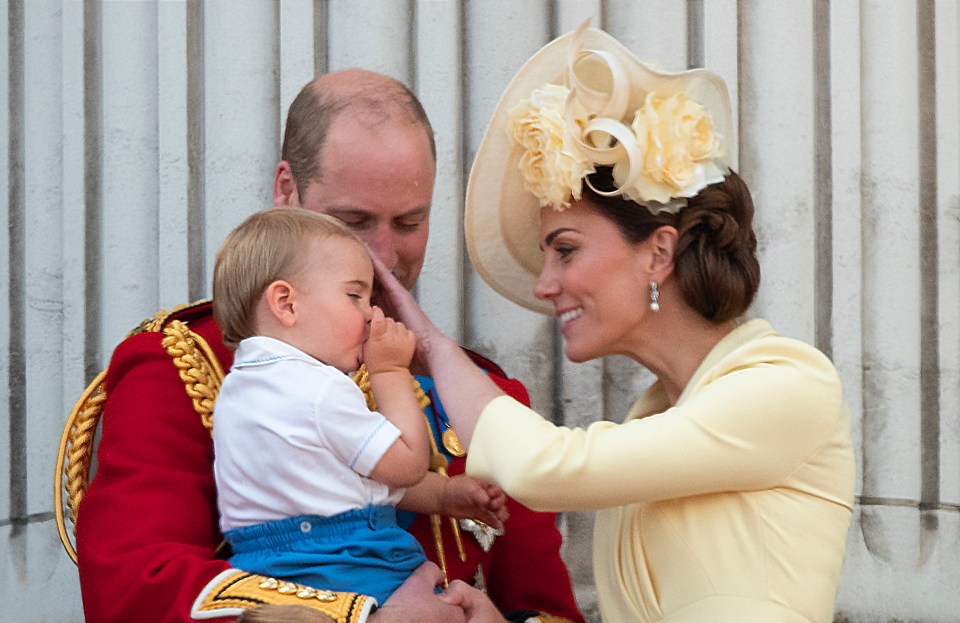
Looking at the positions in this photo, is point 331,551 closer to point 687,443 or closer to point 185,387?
point 185,387

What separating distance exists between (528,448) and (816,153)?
5.36 ft

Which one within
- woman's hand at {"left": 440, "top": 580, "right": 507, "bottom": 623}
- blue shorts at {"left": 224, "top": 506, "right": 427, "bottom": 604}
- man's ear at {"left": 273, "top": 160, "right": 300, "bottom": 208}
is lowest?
woman's hand at {"left": 440, "top": 580, "right": 507, "bottom": 623}

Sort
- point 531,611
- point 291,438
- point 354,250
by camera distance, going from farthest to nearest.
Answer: point 531,611
point 354,250
point 291,438

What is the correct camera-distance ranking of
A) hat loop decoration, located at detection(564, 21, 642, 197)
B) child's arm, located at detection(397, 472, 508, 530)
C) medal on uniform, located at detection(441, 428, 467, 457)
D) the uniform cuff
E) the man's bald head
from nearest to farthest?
1. the uniform cuff
2. hat loop decoration, located at detection(564, 21, 642, 197)
3. child's arm, located at detection(397, 472, 508, 530)
4. medal on uniform, located at detection(441, 428, 467, 457)
5. the man's bald head

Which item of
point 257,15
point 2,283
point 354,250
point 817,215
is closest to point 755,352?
point 354,250

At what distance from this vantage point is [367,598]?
8.19 feet

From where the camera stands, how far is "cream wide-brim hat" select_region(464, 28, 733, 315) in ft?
9.00

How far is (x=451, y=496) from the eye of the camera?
2795 mm

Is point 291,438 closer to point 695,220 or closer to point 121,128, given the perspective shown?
point 695,220

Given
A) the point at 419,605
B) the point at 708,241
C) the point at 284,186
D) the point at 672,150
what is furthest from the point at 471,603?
the point at 284,186

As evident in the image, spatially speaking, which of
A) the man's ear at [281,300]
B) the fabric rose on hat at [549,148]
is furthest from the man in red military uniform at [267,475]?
the fabric rose on hat at [549,148]

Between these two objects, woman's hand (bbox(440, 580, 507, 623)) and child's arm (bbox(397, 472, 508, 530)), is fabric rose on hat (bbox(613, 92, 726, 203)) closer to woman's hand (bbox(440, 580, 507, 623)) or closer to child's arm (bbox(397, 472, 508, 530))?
child's arm (bbox(397, 472, 508, 530))

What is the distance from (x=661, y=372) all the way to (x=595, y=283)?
225mm

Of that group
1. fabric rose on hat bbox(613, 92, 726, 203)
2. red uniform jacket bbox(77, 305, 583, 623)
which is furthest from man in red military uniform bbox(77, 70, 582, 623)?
fabric rose on hat bbox(613, 92, 726, 203)
